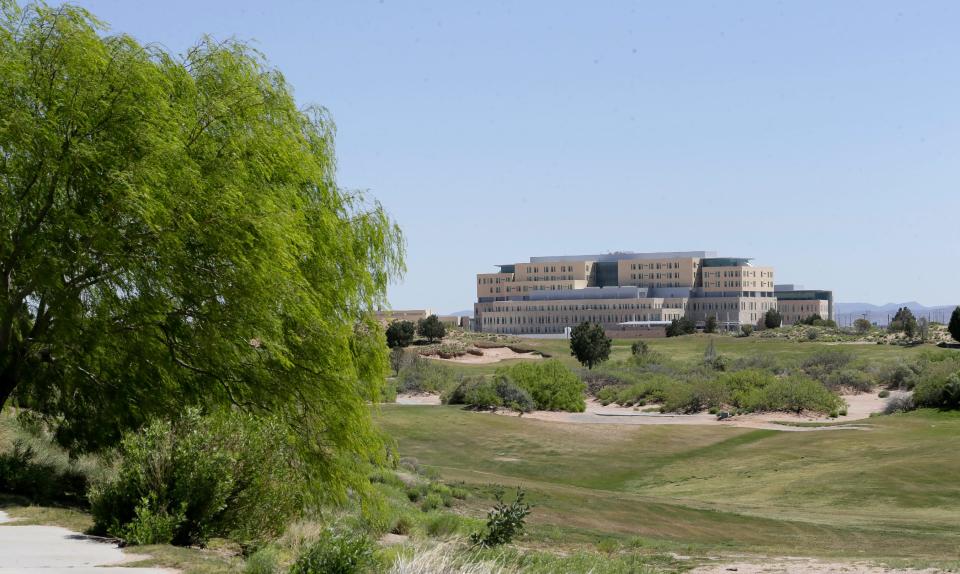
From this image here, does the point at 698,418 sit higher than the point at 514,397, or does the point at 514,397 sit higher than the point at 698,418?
the point at 514,397

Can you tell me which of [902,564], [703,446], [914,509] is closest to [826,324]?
[703,446]

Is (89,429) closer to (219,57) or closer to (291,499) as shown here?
(291,499)

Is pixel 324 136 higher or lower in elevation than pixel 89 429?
higher

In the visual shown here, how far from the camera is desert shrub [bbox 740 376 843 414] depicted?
69.9 m

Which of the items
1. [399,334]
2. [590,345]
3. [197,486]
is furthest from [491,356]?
[197,486]

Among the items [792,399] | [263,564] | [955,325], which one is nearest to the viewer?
[263,564]

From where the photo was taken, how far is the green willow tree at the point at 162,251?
17641mm

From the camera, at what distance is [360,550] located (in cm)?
1254

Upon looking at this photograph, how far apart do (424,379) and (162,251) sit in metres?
66.8

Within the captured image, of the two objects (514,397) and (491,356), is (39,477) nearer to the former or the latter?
(514,397)

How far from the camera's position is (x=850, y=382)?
8375cm

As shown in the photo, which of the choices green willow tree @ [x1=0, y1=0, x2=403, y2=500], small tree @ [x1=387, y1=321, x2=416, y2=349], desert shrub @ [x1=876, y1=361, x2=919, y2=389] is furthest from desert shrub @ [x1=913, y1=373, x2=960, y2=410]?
small tree @ [x1=387, y1=321, x2=416, y2=349]

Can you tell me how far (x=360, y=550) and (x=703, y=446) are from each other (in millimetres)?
44022

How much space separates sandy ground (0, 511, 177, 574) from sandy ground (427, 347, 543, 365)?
4108 inches
